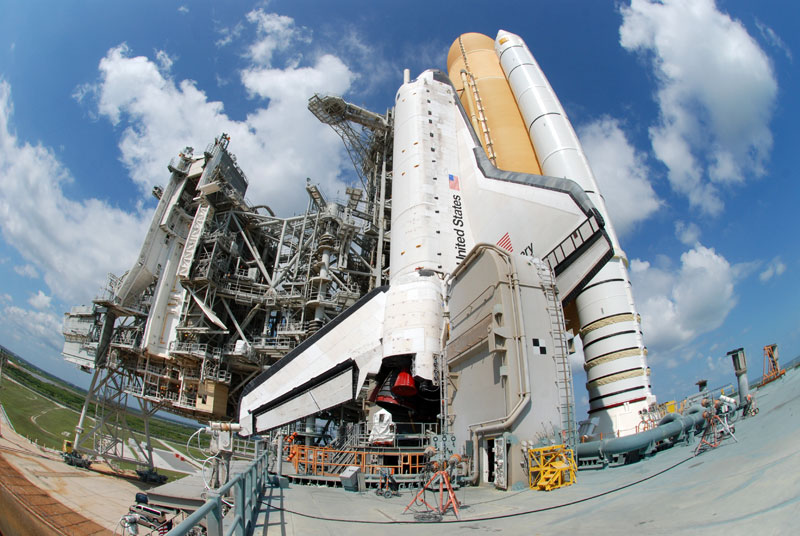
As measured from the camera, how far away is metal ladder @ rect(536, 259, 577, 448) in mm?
8386

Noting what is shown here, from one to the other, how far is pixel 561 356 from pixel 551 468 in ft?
8.94

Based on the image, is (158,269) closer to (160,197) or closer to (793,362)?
(160,197)

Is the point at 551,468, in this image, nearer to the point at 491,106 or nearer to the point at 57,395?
the point at 491,106

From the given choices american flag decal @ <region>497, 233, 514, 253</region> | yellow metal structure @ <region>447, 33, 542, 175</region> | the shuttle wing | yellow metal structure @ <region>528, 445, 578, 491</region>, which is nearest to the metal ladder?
yellow metal structure @ <region>528, 445, 578, 491</region>

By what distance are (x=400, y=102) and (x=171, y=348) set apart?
16267 mm

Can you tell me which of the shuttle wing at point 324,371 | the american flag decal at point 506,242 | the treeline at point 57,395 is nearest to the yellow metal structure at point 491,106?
the american flag decal at point 506,242

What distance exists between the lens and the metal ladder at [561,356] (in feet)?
27.5

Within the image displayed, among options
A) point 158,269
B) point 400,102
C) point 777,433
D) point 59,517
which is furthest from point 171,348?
point 777,433

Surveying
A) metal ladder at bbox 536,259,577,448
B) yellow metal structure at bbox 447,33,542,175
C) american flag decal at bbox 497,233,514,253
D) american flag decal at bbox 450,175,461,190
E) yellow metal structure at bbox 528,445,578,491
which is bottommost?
yellow metal structure at bbox 528,445,578,491

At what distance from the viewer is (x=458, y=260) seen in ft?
51.6

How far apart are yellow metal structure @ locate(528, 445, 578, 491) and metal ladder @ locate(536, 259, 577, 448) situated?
2.67 feet

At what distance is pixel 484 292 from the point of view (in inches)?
398

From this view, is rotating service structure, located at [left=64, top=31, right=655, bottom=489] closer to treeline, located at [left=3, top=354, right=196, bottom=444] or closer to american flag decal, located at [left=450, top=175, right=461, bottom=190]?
american flag decal, located at [left=450, top=175, right=461, bottom=190]

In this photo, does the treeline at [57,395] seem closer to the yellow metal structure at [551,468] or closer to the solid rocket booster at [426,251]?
the solid rocket booster at [426,251]
